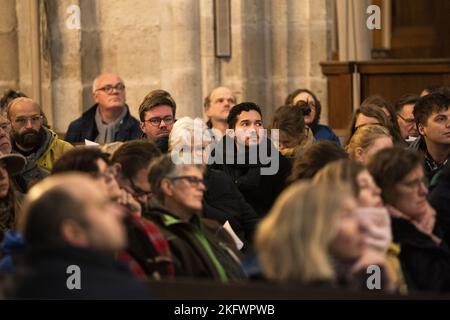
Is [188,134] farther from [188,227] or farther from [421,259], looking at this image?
[421,259]

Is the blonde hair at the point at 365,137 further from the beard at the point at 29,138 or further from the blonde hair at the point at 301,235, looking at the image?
the blonde hair at the point at 301,235

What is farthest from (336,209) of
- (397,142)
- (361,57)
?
(361,57)

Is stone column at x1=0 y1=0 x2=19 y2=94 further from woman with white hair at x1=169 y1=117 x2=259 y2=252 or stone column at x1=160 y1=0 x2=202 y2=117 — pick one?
woman with white hair at x1=169 y1=117 x2=259 y2=252

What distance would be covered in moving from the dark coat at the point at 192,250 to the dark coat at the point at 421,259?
67 cm

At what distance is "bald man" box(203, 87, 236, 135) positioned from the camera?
11.2 meters

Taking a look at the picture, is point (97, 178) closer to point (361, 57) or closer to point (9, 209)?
point (9, 209)

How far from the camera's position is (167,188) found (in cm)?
720

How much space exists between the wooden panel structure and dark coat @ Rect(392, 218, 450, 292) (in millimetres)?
6041

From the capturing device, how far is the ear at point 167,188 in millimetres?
7184
